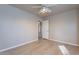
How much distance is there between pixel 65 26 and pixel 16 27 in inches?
50.2

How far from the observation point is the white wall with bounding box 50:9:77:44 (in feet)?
6.82

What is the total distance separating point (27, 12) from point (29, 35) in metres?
0.66

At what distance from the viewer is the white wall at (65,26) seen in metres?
2.08

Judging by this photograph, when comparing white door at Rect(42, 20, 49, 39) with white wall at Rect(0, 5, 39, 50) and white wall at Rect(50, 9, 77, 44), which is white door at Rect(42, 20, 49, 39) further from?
white wall at Rect(0, 5, 39, 50)

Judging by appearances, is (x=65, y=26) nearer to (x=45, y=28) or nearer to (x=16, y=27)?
(x=45, y=28)

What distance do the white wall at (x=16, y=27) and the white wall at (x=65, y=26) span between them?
1.64ft

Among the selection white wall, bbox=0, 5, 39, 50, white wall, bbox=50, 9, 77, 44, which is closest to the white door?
white wall, bbox=50, 9, 77, 44

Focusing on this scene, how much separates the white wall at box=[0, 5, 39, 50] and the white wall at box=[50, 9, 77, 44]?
0.50 meters

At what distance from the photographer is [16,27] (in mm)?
2166

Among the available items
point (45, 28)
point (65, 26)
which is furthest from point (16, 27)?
point (65, 26)

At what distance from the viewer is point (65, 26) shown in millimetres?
2199
